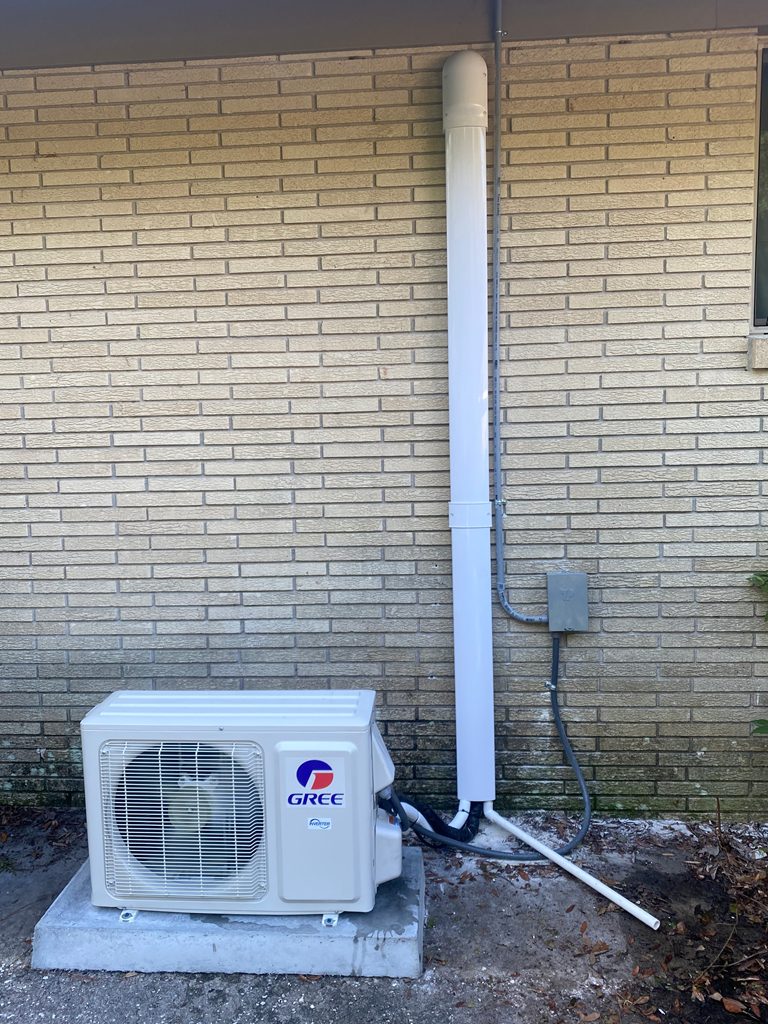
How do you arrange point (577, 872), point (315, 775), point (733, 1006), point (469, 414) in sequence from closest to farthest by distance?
point (733, 1006), point (315, 775), point (577, 872), point (469, 414)

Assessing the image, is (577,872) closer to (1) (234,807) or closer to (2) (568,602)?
(2) (568,602)

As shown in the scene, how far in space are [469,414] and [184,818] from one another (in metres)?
1.88

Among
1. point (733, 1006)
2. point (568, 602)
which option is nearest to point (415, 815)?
point (568, 602)

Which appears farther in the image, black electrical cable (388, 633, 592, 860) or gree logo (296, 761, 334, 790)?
black electrical cable (388, 633, 592, 860)

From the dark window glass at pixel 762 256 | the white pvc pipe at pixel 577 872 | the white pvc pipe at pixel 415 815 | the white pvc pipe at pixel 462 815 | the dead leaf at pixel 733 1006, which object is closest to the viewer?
the dead leaf at pixel 733 1006

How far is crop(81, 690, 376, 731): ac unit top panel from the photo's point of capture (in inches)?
96.8

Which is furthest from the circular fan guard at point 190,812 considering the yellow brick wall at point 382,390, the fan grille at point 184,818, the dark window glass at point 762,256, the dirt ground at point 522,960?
the dark window glass at point 762,256

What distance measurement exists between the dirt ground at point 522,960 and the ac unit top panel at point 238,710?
85 cm

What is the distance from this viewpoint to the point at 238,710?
255cm

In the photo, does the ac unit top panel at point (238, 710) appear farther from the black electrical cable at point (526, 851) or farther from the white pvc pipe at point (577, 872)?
the white pvc pipe at point (577, 872)

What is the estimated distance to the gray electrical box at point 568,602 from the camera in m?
3.29

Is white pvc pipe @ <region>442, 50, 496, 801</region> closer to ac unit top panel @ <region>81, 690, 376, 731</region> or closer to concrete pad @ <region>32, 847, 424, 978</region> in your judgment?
ac unit top panel @ <region>81, 690, 376, 731</region>

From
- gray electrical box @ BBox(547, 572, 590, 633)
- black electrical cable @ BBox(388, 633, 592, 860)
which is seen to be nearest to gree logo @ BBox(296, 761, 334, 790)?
black electrical cable @ BBox(388, 633, 592, 860)

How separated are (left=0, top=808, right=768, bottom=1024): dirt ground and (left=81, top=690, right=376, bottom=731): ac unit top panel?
85 cm
